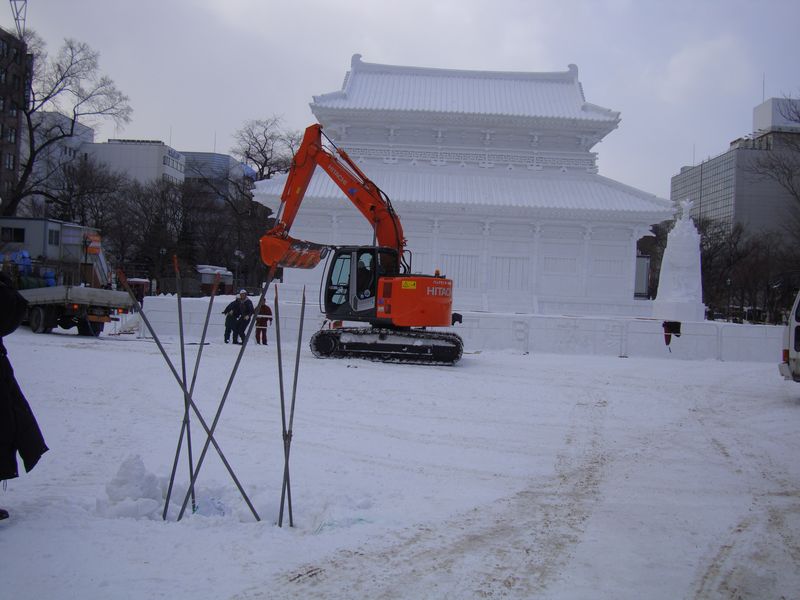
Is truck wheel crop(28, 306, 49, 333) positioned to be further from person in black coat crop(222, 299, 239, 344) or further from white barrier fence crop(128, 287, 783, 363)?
person in black coat crop(222, 299, 239, 344)

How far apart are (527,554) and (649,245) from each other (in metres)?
58.9

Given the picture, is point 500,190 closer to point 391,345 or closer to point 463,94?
point 463,94

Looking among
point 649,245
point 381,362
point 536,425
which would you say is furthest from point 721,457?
Answer: point 649,245

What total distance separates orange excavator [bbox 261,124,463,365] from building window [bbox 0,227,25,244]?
2382 cm

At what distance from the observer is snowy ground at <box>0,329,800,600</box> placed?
4.10 metres

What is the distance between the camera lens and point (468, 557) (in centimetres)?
450

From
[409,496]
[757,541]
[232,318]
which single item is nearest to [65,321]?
[232,318]

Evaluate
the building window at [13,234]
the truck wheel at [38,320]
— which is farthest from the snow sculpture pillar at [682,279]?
the building window at [13,234]

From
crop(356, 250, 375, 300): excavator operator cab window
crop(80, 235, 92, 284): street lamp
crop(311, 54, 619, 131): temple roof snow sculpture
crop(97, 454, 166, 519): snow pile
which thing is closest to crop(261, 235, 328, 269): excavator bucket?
crop(356, 250, 375, 300): excavator operator cab window

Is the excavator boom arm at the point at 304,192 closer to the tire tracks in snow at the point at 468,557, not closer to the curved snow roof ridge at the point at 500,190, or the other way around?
the curved snow roof ridge at the point at 500,190

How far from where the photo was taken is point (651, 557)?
4621 mm

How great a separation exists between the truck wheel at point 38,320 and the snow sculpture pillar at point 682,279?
20.7 meters

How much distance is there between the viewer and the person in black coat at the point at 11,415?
447 cm

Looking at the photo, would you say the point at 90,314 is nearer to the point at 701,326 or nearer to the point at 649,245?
the point at 701,326
